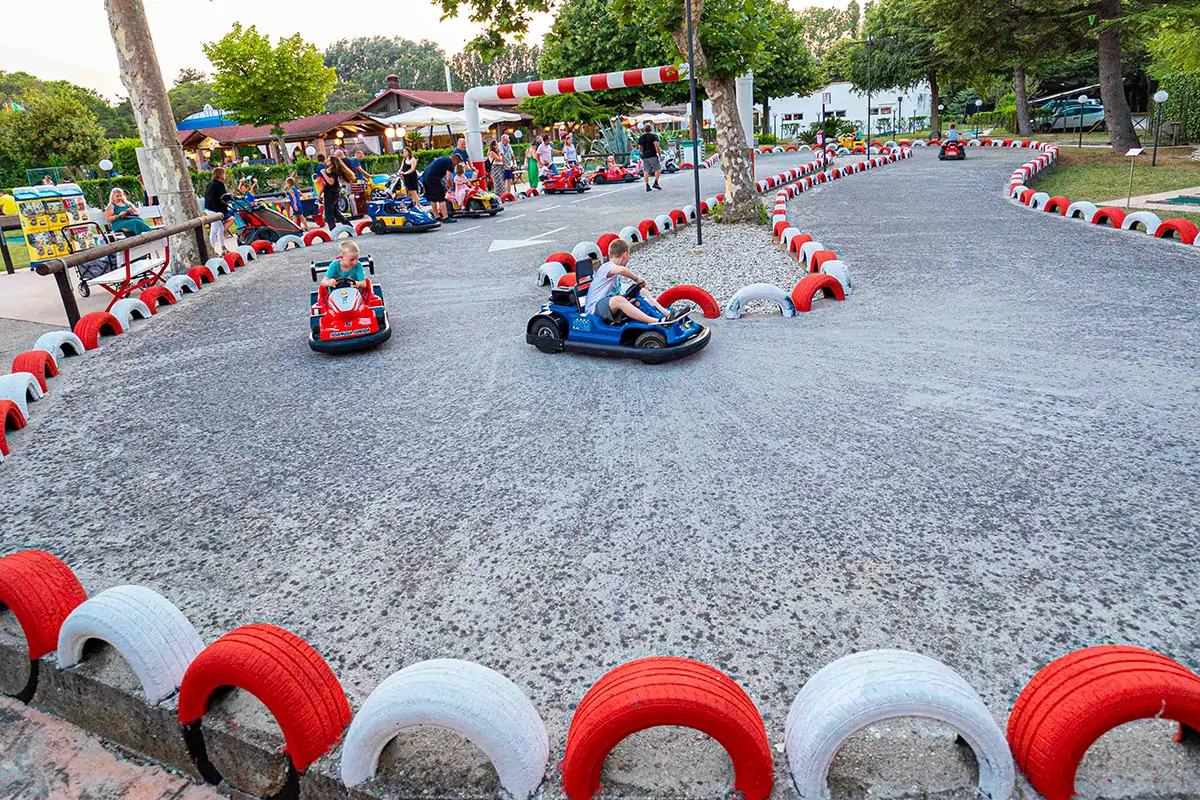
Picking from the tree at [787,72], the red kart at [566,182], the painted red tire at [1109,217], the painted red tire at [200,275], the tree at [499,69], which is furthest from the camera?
the tree at [499,69]

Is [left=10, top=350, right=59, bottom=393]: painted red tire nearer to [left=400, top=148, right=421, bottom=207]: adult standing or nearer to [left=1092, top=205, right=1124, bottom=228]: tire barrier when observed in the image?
[left=400, top=148, right=421, bottom=207]: adult standing

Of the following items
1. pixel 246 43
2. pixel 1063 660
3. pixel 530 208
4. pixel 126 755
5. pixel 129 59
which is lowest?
pixel 126 755

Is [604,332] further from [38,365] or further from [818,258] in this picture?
[38,365]

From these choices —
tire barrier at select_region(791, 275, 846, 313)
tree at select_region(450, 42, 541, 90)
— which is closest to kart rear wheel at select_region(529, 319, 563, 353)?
tire barrier at select_region(791, 275, 846, 313)

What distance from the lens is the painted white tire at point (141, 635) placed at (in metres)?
3.05

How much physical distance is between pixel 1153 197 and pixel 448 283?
45.2 ft

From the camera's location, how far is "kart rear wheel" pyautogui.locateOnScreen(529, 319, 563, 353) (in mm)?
7207

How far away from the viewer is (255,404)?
21.6 ft

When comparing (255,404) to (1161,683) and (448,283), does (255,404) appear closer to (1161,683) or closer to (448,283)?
(448,283)

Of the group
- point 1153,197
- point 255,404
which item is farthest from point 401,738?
point 1153,197

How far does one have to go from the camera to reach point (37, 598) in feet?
11.2

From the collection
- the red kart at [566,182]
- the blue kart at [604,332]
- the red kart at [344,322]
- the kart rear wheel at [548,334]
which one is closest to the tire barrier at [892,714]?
the blue kart at [604,332]

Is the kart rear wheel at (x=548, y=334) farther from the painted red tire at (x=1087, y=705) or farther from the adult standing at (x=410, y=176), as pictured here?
the adult standing at (x=410, y=176)

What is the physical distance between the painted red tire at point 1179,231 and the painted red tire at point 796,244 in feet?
15.8
